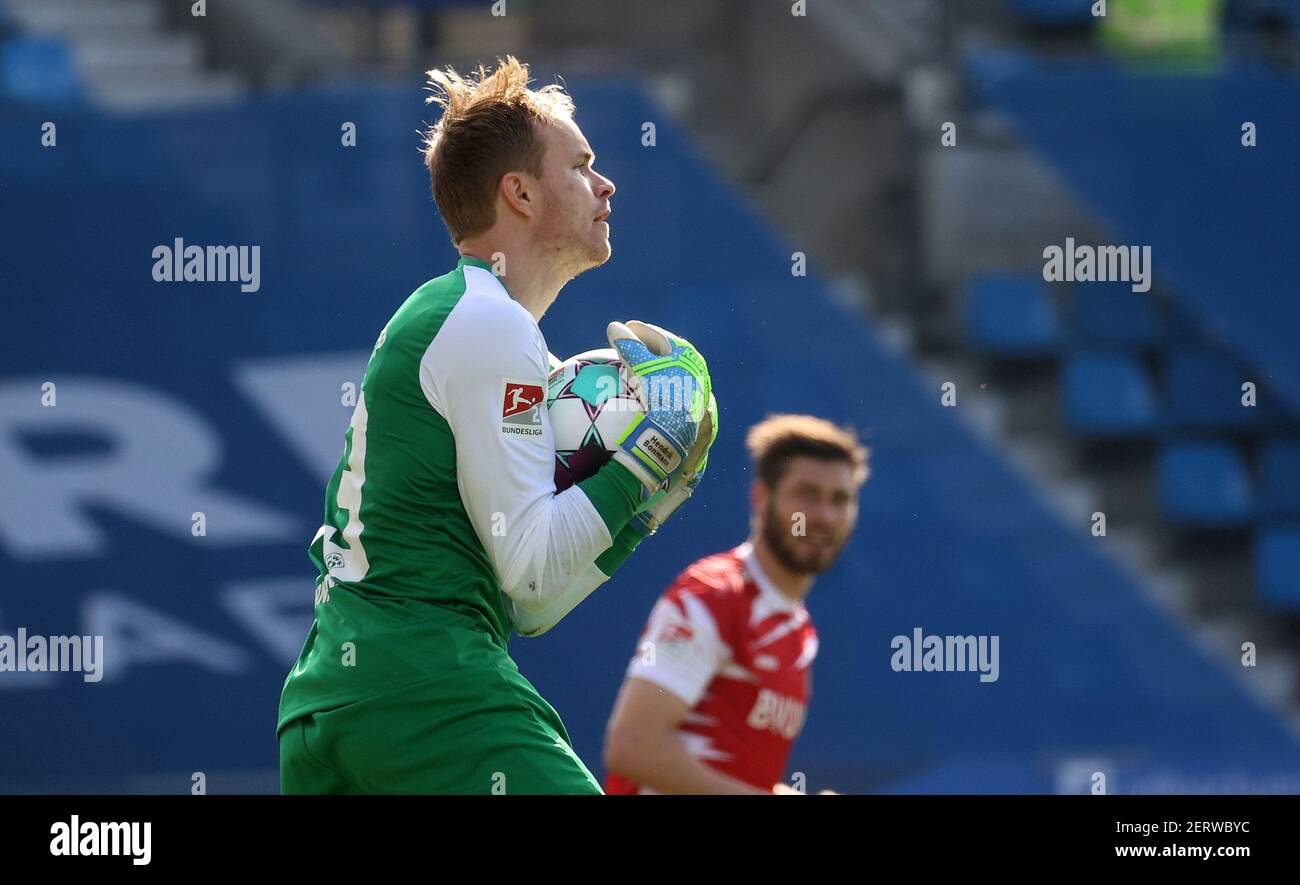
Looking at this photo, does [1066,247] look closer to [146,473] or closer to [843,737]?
[843,737]

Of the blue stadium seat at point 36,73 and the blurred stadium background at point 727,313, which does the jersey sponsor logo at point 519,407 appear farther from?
the blue stadium seat at point 36,73

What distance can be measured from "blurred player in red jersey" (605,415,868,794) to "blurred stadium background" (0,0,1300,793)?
1.35m

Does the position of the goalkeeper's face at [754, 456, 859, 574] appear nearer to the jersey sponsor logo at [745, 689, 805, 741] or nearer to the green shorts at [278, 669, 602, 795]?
the jersey sponsor logo at [745, 689, 805, 741]

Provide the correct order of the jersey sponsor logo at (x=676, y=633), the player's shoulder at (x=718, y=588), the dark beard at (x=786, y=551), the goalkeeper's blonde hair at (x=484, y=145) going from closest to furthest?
the goalkeeper's blonde hair at (x=484, y=145) < the jersey sponsor logo at (x=676, y=633) < the player's shoulder at (x=718, y=588) < the dark beard at (x=786, y=551)

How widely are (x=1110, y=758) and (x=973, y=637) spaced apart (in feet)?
2.15

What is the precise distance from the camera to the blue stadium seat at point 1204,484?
653 centimetres

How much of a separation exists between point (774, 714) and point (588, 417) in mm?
1288

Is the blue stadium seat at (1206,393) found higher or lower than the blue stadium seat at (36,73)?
lower

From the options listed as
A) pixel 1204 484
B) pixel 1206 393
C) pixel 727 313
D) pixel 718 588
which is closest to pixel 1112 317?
pixel 1206 393

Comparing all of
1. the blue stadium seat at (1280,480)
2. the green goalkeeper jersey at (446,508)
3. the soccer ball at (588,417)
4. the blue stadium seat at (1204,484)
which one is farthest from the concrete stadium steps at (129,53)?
the blue stadium seat at (1280,480)

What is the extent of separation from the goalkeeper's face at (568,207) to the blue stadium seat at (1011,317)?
3719mm

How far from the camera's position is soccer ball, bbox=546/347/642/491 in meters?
2.66

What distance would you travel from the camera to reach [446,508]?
2541 mm

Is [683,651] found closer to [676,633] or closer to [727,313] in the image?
[676,633]
